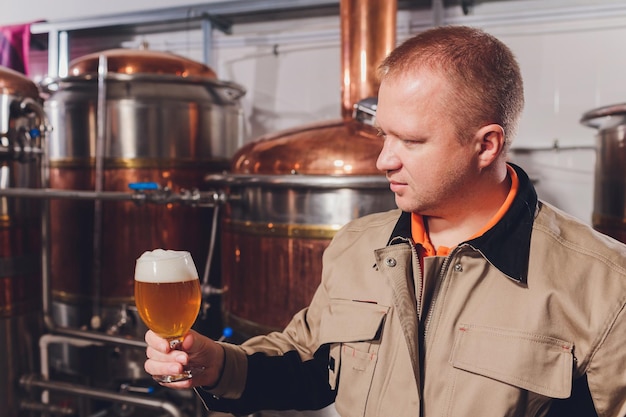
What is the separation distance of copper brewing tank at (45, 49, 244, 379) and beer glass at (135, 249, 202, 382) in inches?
76.0

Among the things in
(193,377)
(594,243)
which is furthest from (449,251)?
(193,377)

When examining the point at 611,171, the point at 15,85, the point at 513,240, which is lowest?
the point at 513,240

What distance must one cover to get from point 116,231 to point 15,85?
0.85 m

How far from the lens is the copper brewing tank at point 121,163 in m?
3.01

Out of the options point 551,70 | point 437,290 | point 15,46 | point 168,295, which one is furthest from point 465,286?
point 15,46

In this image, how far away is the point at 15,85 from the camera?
2.64 m

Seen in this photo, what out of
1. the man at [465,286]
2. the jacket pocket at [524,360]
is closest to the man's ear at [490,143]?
the man at [465,286]

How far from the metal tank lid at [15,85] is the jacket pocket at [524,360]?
2.38 meters

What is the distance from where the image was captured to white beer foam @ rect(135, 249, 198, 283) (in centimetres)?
109

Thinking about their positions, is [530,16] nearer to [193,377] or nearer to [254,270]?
[254,270]

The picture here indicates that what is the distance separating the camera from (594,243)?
3.78 feet

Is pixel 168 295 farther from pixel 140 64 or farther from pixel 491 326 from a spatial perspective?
pixel 140 64

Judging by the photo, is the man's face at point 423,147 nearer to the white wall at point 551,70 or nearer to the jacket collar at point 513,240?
the jacket collar at point 513,240

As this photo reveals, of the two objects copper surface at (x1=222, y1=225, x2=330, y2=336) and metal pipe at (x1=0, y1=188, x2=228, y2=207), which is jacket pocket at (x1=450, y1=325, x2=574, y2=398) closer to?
copper surface at (x1=222, y1=225, x2=330, y2=336)
